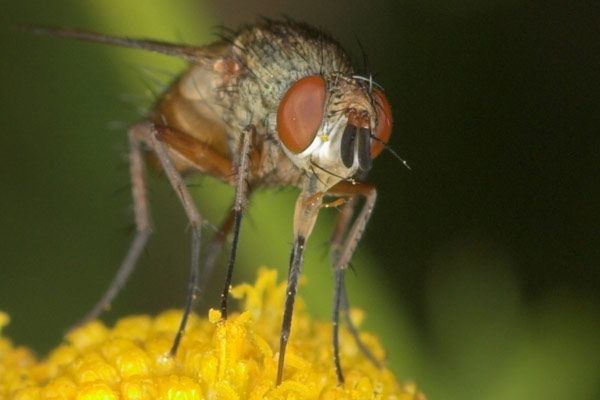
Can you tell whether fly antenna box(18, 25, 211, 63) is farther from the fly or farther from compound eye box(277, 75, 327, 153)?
compound eye box(277, 75, 327, 153)

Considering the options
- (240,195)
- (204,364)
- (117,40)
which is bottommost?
(204,364)

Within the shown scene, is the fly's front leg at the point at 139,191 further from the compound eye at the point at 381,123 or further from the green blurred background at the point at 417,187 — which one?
the compound eye at the point at 381,123

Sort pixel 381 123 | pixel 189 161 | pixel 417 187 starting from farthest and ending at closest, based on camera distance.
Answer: pixel 417 187 → pixel 189 161 → pixel 381 123

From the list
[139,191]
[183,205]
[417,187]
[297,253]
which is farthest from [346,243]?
[417,187]

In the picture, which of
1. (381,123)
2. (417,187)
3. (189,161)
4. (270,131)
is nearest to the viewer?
(381,123)

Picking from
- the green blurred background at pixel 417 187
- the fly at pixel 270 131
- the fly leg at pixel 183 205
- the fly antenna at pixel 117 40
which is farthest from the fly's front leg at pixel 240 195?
the green blurred background at pixel 417 187

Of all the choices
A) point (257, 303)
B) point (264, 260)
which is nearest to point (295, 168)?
point (257, 303)

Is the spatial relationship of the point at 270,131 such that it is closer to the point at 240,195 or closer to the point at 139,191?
the point at 240,195

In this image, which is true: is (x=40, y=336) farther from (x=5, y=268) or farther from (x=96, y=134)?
(x=96, y=134)
